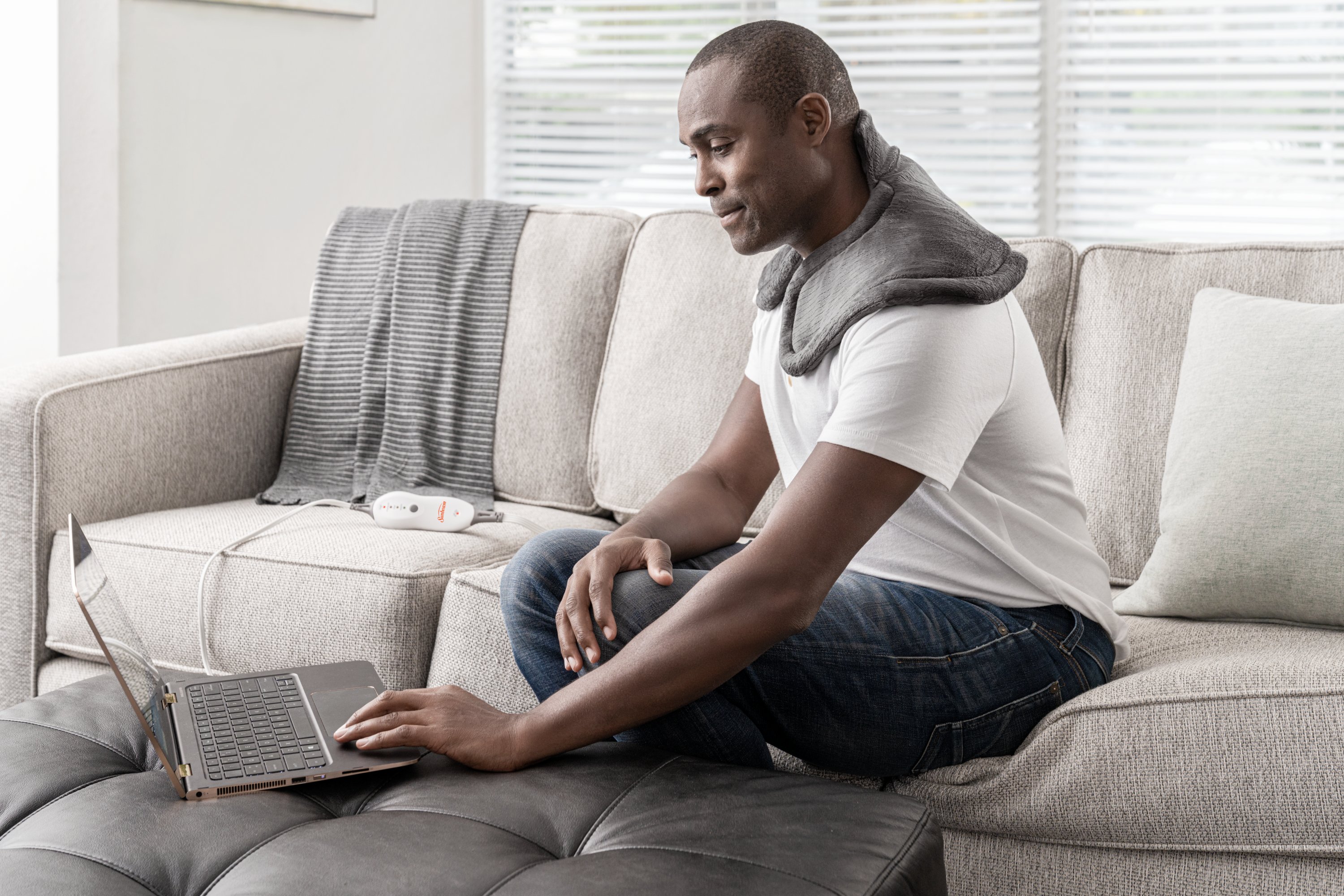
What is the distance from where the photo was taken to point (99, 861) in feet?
3.28

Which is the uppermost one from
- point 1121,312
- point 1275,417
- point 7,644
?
point 1121,312

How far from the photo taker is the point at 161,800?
1.11 meters

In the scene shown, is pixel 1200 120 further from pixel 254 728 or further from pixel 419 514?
pixel 254 728

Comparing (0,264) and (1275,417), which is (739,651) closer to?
(1275,417)

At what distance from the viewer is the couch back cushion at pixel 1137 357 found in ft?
5.77

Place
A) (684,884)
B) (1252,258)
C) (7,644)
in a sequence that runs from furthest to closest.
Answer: (7,644), (1252,258), (684,884)

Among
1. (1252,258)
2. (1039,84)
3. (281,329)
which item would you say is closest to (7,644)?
(281,329)

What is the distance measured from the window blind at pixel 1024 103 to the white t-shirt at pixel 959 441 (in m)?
2.20

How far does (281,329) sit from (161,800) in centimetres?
142

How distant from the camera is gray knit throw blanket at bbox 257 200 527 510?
87.7 inches

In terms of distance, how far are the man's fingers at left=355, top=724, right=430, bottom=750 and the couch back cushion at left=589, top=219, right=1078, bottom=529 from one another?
0.88 metres

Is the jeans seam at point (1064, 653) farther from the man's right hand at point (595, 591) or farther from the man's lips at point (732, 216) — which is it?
the man's lips at point (732, 216)

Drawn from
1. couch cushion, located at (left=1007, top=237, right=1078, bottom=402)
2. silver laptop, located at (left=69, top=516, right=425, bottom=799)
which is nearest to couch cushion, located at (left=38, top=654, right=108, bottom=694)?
silver laptop, located at (left=69, top=516, right=425, bottom=799)

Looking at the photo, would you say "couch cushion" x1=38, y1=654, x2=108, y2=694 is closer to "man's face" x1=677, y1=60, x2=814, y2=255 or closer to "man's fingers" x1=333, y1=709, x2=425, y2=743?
"man's fingers" x1=333, y1=709, x2=425, y2=743
